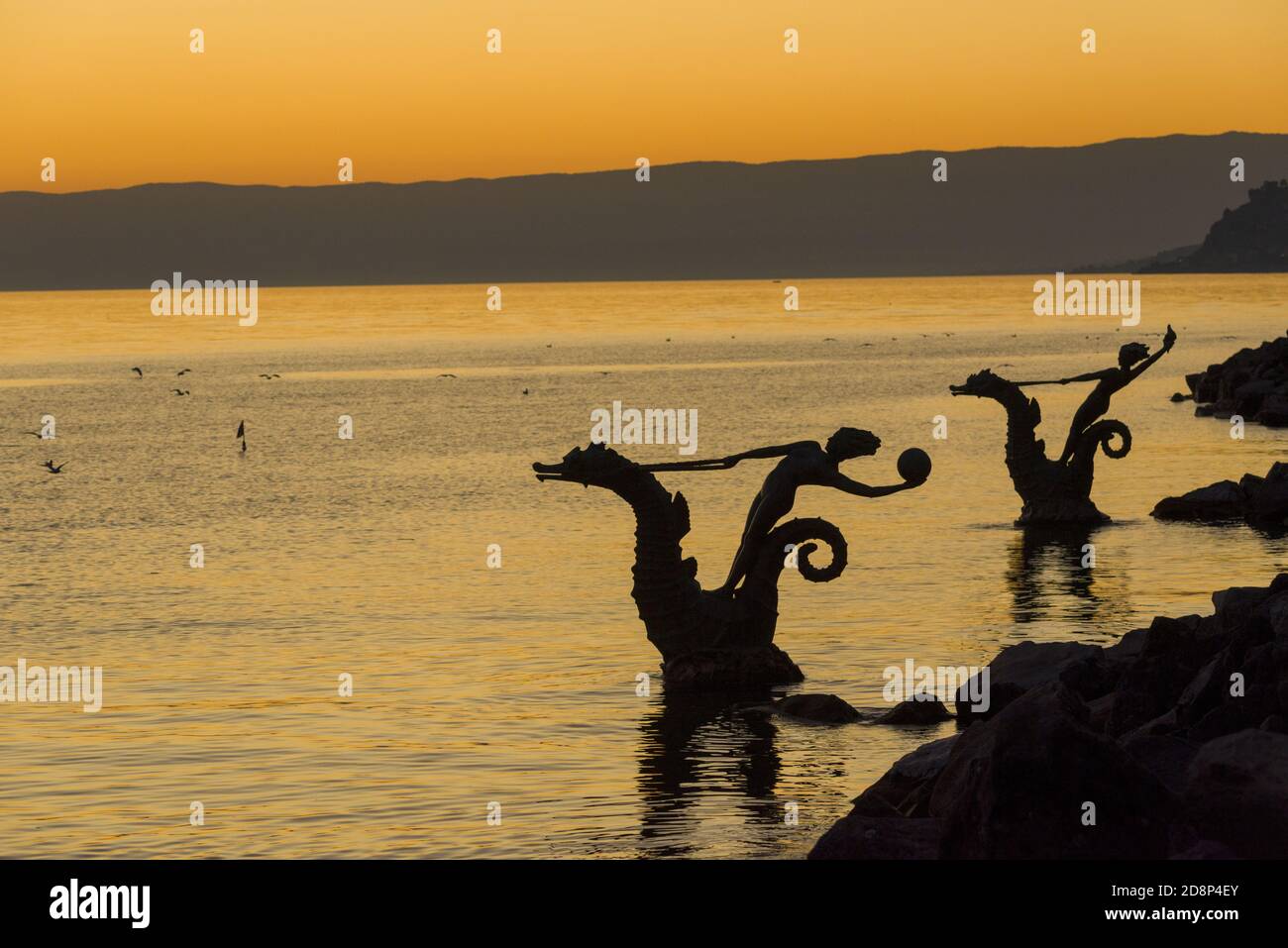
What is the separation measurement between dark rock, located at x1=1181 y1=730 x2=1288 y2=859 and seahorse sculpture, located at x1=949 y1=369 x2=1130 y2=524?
28.8m

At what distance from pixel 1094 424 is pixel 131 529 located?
28.8 meters

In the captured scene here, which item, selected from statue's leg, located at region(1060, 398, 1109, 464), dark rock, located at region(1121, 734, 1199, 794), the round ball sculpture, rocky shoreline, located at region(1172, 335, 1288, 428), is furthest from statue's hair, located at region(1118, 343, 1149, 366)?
rocky shoreline, located at region(1172, 335, 1288, 428)

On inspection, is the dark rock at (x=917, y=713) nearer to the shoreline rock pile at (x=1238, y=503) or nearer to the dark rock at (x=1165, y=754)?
the dark rock at (x=1165, y=754)

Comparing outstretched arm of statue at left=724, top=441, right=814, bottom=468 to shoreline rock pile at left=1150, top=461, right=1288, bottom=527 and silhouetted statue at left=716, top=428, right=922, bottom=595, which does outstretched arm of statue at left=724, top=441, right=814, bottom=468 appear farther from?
shoreline rock pile at left=1150, top=461, right=1288, bottom=527

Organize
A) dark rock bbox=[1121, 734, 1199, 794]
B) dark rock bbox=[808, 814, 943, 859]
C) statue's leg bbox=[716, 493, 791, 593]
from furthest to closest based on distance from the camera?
statue's leg bbox=[716, 493, 791, 593]
dark rock bbox=[1121, 734, 1199, 794]
dark rock bbox=[808, 814, 943, 859]

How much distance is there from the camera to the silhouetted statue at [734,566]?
26.0 m

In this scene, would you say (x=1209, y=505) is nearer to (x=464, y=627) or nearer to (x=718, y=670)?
(x=464, y=627)

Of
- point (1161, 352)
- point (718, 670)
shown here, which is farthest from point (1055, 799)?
point (1161, 352)

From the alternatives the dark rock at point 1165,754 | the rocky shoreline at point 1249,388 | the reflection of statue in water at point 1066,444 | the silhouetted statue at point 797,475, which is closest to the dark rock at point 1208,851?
the dark rock at point 1165,754

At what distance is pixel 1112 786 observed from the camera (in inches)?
574

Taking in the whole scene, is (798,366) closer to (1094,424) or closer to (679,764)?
(1094,424)

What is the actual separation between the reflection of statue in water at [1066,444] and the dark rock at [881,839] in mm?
26612

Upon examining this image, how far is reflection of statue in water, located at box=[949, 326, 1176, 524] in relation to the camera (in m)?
42.9
